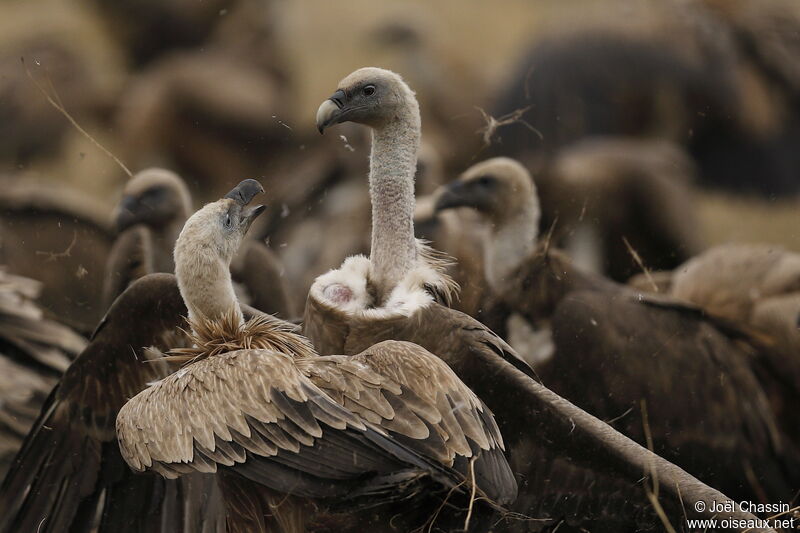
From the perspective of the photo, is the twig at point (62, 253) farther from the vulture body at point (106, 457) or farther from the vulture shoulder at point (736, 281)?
the vulture shoulder at point (736, 281)

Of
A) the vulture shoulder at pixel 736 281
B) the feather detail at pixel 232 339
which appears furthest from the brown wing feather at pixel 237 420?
the vulture shoulder at pixel 736 281

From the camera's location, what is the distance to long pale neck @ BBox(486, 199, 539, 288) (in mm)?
5199

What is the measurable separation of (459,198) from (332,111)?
6.61ft

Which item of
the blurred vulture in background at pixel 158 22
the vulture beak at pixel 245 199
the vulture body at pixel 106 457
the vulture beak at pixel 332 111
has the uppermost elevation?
the blurred vulture in background at pixel 158 22

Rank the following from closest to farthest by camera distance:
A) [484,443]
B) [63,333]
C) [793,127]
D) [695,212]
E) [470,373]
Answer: [484,443]
[470,373]
[63,333]
[695,212]
[793,127]

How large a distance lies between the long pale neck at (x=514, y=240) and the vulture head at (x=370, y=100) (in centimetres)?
169

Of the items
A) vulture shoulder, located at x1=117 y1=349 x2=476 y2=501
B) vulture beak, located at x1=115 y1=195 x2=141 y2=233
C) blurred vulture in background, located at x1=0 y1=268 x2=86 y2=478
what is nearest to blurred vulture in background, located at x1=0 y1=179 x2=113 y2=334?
vulture beak, located at x1=115 y1=195 x2=141 y2=233

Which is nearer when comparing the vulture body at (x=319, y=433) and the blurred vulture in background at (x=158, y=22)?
the vulture body at (x=319, y=433)

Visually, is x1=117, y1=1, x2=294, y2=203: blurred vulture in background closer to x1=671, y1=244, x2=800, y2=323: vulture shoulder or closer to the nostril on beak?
x1=671, y1=244, x2=800, y2=323: vulture shoulder

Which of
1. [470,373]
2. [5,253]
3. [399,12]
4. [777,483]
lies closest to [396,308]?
[470,373]

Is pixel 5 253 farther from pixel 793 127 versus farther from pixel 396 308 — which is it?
→ pixel 793 127

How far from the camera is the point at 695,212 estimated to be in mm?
8789

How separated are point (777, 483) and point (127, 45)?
32.7ft

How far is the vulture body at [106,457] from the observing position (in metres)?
3.87
